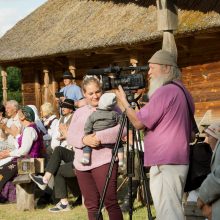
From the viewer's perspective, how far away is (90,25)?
18.5 meters

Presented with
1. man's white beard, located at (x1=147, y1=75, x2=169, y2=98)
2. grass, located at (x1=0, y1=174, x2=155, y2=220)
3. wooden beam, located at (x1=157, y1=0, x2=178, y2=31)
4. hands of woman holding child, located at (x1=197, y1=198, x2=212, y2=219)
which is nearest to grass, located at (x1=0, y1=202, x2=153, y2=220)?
grass, located at (x1=0, y1=174, x2=155, y2=220)

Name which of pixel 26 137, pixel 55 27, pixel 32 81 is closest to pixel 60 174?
pixel 26 137

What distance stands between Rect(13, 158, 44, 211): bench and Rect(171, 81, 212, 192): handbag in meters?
3.85

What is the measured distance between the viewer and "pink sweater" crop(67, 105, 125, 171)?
5.84 metres

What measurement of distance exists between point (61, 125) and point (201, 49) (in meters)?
7.67

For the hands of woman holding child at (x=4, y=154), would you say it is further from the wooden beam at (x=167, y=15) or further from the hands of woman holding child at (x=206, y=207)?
the hands of woman holding child at (x=206, y=207)

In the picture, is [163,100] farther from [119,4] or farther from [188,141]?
[119,4]

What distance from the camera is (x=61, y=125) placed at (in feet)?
28.1

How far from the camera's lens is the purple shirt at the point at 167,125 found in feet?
15.6

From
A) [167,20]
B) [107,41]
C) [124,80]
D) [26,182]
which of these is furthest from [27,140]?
[107,41]

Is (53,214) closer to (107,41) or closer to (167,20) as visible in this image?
(167,20)

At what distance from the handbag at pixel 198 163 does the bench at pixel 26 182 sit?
385 cm

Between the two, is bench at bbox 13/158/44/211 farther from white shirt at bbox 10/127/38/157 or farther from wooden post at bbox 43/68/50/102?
wooden post at bbox 43/68/50/102

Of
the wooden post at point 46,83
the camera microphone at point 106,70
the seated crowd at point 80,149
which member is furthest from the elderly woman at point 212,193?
the wooden post at point 46,83
